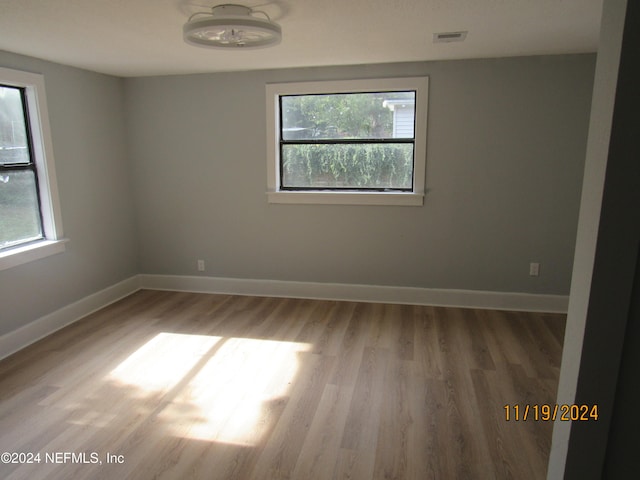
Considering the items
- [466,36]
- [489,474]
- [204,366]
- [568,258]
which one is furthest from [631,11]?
[568,258]

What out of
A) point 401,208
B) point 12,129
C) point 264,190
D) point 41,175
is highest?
Answer: point 12,129

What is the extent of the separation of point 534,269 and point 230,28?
3.32 meters

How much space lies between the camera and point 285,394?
2764 mm

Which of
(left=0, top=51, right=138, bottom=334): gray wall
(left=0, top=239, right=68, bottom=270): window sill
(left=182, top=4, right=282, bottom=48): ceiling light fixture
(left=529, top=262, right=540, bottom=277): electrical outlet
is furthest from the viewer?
(left=529, top=262, right=540, bottom=277): electrical outlet

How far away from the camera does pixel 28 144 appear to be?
3510mm

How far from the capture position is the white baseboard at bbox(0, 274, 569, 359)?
154 inches

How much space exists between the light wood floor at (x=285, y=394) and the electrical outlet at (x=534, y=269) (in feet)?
1.29

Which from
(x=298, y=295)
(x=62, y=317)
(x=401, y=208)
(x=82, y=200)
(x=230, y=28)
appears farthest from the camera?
(x=298, y=295)

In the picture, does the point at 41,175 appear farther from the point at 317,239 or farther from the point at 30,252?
the point at 317,239

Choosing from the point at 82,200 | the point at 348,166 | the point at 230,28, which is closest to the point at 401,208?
the point at 348,166

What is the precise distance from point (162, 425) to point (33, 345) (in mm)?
1700

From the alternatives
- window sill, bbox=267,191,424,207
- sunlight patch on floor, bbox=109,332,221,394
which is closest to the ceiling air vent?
window sill, bbox=267,191,424,207

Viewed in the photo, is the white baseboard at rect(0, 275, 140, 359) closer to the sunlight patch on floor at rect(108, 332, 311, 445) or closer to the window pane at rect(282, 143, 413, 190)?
the sunlight patch on floor at rect(108, 332, 311, 445)

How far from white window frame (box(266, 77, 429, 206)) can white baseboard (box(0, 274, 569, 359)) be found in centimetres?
87
